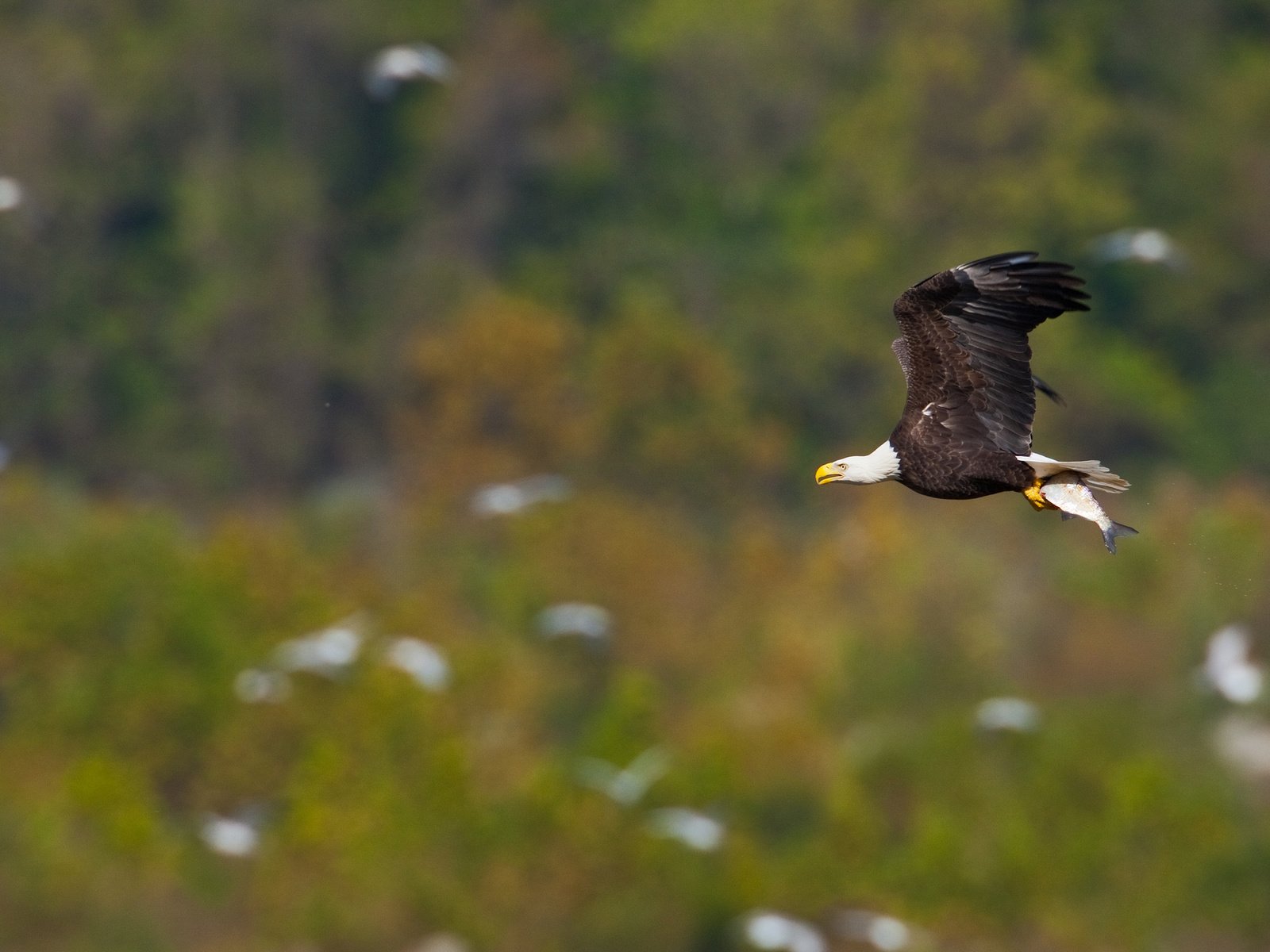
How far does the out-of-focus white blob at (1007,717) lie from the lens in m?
22.7

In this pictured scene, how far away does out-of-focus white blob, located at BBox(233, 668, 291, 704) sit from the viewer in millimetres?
24109

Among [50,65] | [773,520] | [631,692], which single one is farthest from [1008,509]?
[50,65]

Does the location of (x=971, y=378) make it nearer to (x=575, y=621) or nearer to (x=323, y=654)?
(x=323, y=654)

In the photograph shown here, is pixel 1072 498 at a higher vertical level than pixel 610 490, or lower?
lower

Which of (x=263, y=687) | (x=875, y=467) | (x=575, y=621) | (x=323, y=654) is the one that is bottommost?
(x=875, y=467)

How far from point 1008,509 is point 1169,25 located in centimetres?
1322

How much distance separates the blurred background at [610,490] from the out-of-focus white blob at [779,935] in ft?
0.22

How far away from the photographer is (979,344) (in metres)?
10.3

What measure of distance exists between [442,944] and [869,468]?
34.4ft

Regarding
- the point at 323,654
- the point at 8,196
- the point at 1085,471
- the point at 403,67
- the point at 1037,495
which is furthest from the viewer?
the point at 403,67

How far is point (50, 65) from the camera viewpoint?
41.1 meters

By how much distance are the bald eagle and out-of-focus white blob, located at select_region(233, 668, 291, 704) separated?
14.3m

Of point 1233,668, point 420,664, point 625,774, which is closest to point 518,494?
point 420,664

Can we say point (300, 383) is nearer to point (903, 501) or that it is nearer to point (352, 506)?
point (352, 506)
